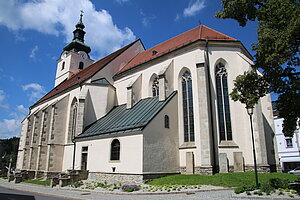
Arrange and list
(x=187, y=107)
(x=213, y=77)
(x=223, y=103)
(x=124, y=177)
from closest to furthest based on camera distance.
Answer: (x=124, y=177), (x=223, y=103), (x=213, y=77), (x=187, y=107)

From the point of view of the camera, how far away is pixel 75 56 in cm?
3862

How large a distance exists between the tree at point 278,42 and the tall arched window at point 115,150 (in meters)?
11.3

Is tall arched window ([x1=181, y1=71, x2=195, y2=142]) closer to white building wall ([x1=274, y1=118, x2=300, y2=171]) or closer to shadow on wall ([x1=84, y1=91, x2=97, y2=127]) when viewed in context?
shadow on wall ([x1=84, y1=91, x2=97, y2=127])

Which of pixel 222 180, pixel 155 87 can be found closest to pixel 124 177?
pixel 222 180

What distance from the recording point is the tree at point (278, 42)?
28.7 ft

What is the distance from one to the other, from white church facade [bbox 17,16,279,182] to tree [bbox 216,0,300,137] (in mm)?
6459

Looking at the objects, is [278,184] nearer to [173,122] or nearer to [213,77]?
[173,122]

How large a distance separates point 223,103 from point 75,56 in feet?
93.9

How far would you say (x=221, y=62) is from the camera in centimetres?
1905

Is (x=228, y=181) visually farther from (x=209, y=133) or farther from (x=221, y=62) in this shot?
(x=221, y=62)

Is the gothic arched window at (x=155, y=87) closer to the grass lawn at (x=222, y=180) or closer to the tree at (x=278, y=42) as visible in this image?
the grass lawn at (x=222, y=180)

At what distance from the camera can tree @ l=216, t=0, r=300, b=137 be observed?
8.76 meters

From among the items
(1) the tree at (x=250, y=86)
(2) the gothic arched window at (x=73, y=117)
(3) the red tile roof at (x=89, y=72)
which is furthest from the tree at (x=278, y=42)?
(2) the gothic arched window at (x=73, y=117)

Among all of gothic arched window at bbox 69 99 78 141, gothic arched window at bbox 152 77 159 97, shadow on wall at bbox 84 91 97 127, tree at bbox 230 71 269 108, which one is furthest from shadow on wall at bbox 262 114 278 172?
gothic arched window at bbox 69 99 78 141
